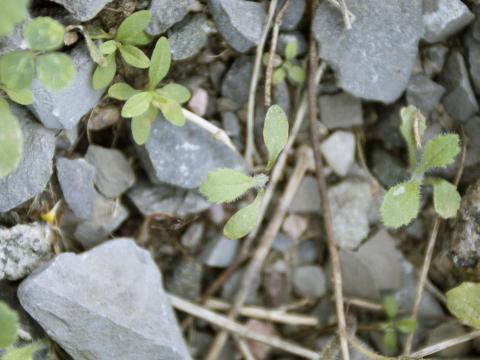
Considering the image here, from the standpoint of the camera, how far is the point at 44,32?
156 cm

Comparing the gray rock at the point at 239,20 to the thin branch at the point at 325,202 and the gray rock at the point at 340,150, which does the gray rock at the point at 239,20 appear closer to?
the thin branch at the point at 325,202

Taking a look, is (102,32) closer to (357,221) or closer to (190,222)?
(190,222)

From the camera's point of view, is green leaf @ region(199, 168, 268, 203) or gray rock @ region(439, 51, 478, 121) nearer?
green leaf @ region(199, 168, 268, 203)

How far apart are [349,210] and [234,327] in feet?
1.86

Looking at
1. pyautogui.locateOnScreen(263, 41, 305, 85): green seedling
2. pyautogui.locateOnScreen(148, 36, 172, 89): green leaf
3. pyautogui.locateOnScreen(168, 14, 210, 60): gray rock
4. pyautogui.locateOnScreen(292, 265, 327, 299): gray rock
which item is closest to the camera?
pyautogui.locateOnScreen(148, 36, 172, 89): green leaf

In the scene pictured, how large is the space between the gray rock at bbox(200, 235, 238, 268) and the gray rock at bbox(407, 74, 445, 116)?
2.54 feet

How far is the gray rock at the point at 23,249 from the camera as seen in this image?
181 centimetres

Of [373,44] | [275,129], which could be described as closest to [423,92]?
[373,44]

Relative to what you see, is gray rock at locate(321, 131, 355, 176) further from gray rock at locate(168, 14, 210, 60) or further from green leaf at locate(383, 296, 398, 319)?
gray rock at locate(168, 14, 210, 60)

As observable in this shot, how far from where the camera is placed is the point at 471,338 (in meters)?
2.01

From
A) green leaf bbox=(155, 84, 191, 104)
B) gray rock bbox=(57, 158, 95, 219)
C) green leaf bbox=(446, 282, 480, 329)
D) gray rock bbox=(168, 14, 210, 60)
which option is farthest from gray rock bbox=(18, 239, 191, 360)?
green leaf bbox=(446, 282, 480, 329)

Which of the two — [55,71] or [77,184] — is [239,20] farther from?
[77,184]

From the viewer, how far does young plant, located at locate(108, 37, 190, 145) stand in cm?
180

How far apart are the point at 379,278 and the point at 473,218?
→ 398 millimetres
